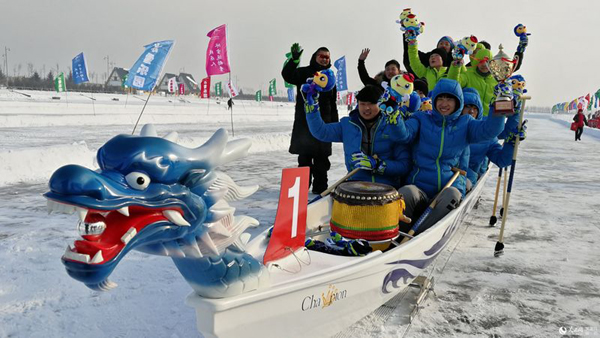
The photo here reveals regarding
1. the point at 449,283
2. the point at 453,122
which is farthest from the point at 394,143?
the point at 449,283

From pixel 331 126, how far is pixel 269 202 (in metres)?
1.99

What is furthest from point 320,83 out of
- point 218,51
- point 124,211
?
point 218,51

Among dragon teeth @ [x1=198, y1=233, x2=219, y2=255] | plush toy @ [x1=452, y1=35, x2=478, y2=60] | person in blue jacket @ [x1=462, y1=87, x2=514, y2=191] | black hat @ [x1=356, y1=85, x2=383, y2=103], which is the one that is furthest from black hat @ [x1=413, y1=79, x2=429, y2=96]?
dragon teeth @ [x1=198, y1=233, x2=219, y2=255]

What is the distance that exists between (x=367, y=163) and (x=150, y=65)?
647 cm

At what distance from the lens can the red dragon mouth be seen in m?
1.33

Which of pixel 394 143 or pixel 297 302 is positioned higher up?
pixel 394 143

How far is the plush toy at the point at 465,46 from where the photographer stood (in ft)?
17.0

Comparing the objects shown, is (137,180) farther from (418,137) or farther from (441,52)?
(441,52)

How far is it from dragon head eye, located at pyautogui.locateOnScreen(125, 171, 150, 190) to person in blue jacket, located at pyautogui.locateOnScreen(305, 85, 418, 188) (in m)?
2.55

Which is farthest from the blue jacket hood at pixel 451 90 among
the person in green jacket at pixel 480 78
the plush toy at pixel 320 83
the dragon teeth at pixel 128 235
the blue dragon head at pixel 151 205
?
the dragon teeth at pixel 128 235

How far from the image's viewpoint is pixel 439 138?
3.70 m

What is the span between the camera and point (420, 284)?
9.87 feet

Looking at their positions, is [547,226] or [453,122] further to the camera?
[547,226]

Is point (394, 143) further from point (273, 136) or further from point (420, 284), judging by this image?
point (273, 136)
